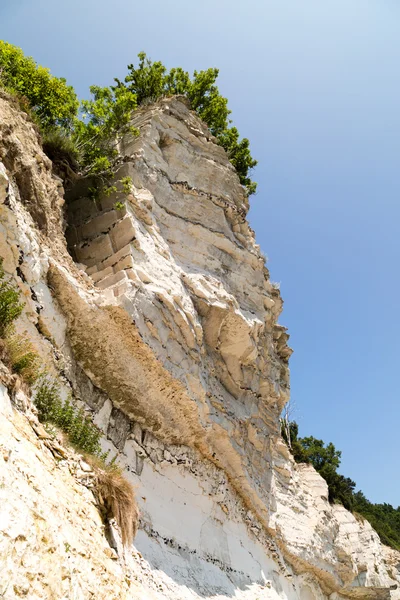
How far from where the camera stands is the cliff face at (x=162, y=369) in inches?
211

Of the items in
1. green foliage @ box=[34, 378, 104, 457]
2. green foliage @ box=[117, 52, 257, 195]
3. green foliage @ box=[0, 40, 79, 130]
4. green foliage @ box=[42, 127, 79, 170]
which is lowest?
green foliage @ box=[34, 378, 104, 457]

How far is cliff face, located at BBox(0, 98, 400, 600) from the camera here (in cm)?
536

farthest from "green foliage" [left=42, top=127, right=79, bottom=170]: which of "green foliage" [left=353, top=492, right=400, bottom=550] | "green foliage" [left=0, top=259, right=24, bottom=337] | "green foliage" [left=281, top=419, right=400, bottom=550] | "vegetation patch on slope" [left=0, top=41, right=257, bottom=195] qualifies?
"green foliage" [left=353, top=492, right=400, bottom=550]

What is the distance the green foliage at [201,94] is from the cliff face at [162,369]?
1670 mm

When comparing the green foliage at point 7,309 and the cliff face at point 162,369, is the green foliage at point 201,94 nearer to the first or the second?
the cliff face at point 162,369

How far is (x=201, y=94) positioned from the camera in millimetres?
17500

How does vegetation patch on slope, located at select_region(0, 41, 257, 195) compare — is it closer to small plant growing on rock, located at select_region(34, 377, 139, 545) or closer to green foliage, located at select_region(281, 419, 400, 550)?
small plant growing on rock, located at select_region(34, 377, 139, 545)

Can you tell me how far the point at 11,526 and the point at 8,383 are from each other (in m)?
1.80

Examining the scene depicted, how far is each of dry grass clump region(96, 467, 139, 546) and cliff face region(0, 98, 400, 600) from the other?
0.90 feet

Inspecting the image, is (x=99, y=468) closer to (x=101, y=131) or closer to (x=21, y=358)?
(x=21, y=358)

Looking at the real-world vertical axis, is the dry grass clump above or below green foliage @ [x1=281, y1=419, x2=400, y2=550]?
below

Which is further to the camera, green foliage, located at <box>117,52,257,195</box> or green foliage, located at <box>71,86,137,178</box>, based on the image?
green foliage, located at <box>117,52,257,195</box>

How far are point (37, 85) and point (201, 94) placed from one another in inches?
324

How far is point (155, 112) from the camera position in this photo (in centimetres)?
1360
